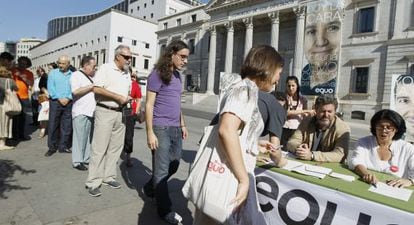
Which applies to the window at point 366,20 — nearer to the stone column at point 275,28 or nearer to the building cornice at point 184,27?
the stone column at point 275,28

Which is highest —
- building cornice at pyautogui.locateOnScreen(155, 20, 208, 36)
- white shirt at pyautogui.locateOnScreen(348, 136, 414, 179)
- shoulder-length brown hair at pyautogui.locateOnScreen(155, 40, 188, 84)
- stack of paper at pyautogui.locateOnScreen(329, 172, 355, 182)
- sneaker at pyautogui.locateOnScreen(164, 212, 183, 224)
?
building cornice at pyautogui.locateOnScreen(155, 20, 208, 36)

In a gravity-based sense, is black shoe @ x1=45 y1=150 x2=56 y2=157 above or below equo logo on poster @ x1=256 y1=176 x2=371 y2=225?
below

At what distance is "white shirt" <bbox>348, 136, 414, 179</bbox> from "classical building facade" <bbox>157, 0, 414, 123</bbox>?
77.3 feet

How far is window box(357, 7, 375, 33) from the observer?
82.7 feet

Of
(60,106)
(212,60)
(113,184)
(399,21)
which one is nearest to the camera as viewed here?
(113,184)

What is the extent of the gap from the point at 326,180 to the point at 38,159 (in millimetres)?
5215

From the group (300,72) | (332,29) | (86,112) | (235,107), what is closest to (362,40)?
(332,29)

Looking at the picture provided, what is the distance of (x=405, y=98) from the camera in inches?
238

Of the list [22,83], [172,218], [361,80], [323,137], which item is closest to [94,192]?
[172,218]

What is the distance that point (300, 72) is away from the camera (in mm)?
28156

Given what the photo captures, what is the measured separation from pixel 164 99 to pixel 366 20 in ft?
89.2

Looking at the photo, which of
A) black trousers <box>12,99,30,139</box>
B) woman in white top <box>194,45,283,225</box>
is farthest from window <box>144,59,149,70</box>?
woman in white top <box>194,45,283,225</box>

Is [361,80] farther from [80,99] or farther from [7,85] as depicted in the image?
[7,85]

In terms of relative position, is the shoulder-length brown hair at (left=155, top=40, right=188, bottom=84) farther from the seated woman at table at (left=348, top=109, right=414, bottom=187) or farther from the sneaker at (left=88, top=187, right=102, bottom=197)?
the seated woman at table at (left=348, top=109, right=414, bottom=187)
